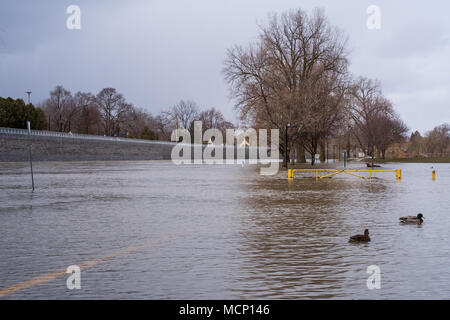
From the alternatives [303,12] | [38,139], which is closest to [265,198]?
[303,12]

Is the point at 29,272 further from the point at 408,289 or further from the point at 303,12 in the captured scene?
the point at 303,12

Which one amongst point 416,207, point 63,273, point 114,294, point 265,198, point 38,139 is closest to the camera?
point 114,294

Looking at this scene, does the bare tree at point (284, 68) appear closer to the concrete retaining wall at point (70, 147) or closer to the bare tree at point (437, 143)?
the concrete retaining wall at point (70, 147)

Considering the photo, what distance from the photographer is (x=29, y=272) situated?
810cm

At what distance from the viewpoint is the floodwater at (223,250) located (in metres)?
7.09

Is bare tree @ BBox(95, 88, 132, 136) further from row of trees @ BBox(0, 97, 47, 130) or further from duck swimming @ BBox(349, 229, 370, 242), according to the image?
duck swimming @ BBox(349, 229, 370, 242)

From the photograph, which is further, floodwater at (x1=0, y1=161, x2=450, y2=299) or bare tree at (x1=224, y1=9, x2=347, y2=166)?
bare tree at (x1=224, y1=9, x2=347, y2=166)

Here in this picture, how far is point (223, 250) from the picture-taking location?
32.0 feet

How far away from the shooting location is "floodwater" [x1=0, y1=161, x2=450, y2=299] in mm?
7094

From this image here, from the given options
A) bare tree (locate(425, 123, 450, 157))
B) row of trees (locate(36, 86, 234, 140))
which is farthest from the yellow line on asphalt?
bare tree (locate(425, 123, 450, 157))

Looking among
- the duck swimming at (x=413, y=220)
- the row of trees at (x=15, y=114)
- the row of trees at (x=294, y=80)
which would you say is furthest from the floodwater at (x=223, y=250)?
the row of trees at (x=15, y=114)

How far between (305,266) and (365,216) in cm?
676

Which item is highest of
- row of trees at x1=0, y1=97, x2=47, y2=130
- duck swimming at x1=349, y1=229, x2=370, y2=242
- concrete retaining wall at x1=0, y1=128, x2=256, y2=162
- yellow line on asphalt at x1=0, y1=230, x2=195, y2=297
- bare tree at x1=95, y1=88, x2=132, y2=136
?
bare tree at x1=95, y1=88, x2=132, y2=136

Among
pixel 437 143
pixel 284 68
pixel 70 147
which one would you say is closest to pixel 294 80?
pixel 284 68
